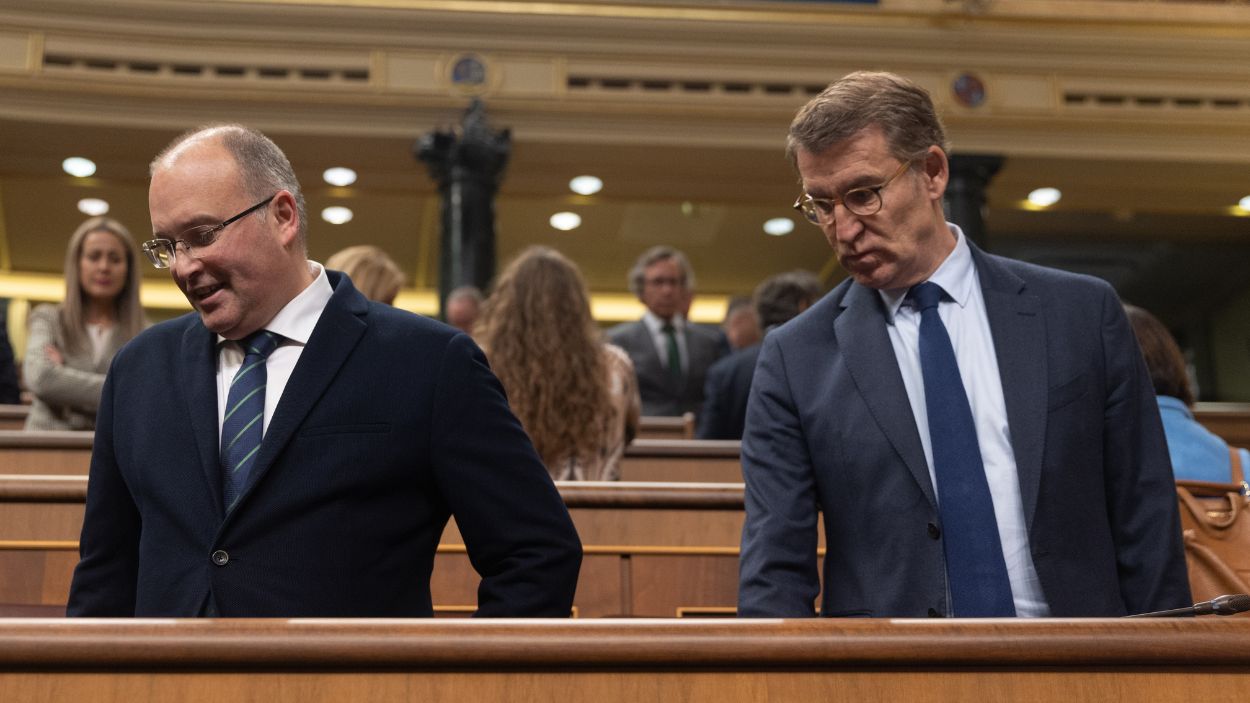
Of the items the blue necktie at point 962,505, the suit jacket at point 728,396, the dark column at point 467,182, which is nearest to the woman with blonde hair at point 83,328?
Answer: the suit jacket at point 728,396

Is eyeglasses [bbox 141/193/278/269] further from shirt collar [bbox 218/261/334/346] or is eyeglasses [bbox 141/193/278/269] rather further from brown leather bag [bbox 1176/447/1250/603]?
brown leather bag [bbox 1176/447/1250/603]

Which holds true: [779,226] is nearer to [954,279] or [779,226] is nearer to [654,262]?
[654,262]

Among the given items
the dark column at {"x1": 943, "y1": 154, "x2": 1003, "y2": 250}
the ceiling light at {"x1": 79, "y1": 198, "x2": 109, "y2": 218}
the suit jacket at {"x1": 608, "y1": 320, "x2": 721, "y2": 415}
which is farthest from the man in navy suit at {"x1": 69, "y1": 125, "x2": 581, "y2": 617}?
the ceiling light at {"x1": 79, "y1": 198, "x2": 109, "y2": 218}

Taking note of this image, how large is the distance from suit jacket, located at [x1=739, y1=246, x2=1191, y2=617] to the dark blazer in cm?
31

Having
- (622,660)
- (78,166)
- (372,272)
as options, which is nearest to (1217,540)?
(622,660)

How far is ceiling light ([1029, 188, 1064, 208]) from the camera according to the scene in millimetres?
8906

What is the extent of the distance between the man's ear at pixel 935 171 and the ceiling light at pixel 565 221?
7.97 meters

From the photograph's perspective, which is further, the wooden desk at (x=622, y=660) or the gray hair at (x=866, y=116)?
the gray hair at (x=866, y=116)

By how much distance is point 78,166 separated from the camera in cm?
834

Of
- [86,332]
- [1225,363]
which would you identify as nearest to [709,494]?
[86,332]

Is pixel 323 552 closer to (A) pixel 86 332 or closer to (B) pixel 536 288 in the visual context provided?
(B) pixel 536 288

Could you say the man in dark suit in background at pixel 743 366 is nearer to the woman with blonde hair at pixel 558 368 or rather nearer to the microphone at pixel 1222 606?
the woman with blonde hair at pixel 558 368

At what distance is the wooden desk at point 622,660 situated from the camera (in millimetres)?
1137

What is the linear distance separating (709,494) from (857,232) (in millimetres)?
1181
